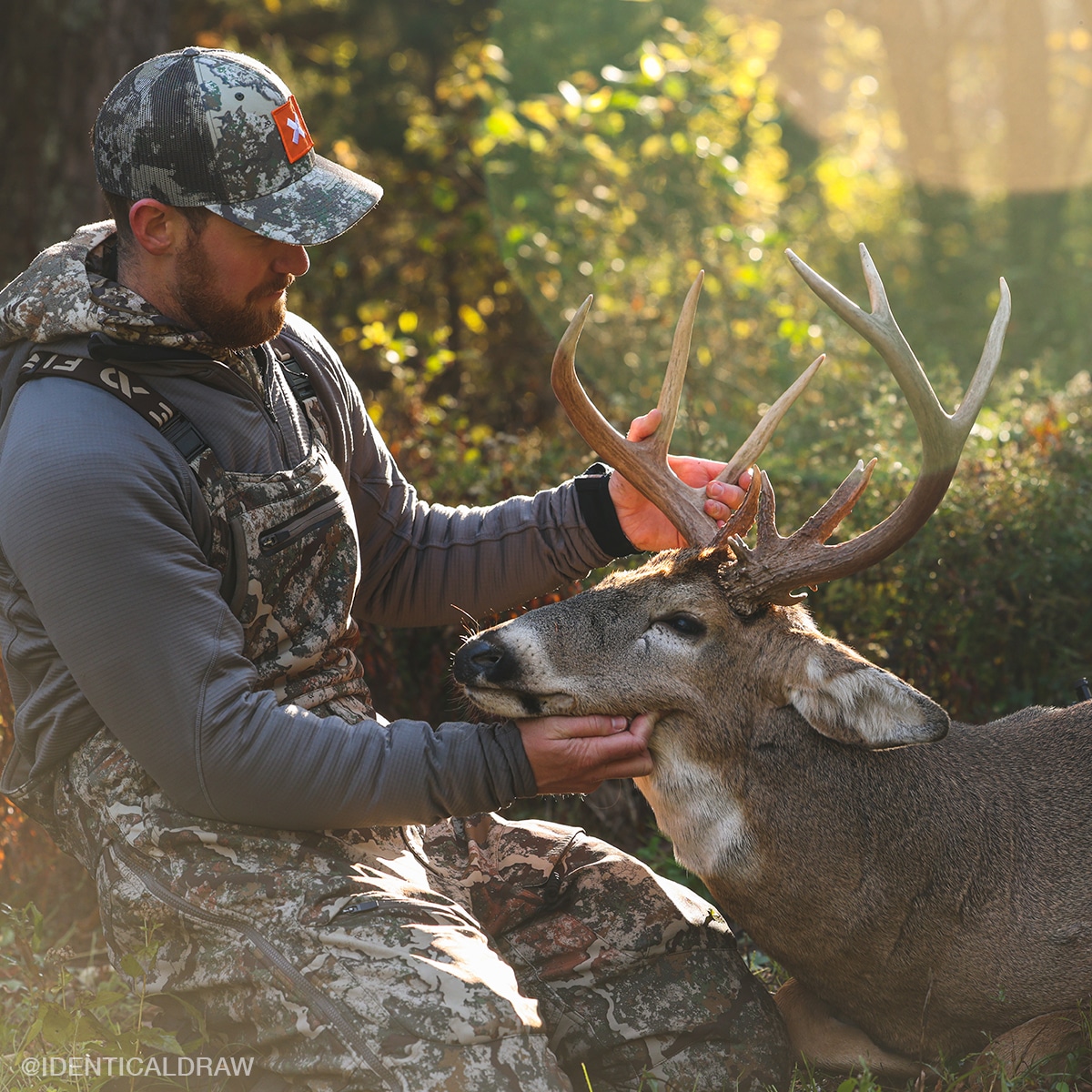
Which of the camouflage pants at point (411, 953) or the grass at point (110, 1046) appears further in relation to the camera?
the grass at point (110, 1046)

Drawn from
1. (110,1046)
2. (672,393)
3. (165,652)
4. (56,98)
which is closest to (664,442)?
(672,393)

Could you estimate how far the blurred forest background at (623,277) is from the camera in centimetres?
533

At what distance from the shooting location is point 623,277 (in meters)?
9.23

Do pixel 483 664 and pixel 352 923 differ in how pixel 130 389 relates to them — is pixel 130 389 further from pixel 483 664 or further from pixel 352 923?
pixel 352 923

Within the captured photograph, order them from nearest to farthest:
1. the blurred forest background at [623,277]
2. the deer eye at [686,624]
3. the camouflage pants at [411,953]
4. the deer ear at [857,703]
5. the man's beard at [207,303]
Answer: the camouflage pants at [411,953]
the deer ear at [857,703]
the man's beard at [207,303]
the deer eye at [686,624]
the blurred forest background at [623,277]

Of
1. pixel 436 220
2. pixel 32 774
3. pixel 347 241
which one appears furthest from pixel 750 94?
pixel 32 774

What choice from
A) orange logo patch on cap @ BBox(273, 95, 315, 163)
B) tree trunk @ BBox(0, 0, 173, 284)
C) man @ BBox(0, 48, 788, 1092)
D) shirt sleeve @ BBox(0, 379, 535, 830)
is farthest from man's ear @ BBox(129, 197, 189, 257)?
tree trunk @ BBox(0, 0, 173, 284)

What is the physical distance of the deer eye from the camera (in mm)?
3455

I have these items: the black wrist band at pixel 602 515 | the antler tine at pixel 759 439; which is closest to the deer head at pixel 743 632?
the antler tine at pixel 759 439

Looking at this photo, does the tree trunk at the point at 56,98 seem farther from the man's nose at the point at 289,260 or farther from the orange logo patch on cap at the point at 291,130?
the man's nose at the point at 289,260

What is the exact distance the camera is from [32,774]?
3229 millimetres

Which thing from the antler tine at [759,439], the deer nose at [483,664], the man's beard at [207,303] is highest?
the man's beard at [207,303]

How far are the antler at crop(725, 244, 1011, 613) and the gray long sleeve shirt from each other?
0.82 meters

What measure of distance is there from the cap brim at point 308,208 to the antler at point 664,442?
71 centimetres
